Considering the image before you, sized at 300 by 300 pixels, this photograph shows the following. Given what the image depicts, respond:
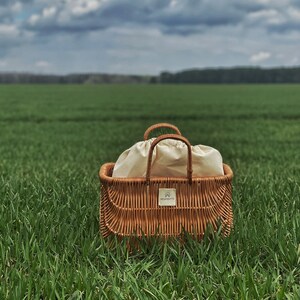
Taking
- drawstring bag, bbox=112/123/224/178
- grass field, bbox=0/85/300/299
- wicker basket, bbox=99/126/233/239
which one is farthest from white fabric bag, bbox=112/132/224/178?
grass field, bbox=0/85/300/299

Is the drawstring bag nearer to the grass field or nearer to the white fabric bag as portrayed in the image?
the white fabric bag

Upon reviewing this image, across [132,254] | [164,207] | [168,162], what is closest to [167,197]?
[164,207]

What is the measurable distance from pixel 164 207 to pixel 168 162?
292 millimetres

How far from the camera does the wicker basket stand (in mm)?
3219

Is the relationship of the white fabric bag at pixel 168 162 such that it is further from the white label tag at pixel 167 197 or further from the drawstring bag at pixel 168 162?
the white label tag at pixel 167 197

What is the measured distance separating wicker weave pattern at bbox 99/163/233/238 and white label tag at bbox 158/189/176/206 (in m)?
0.03

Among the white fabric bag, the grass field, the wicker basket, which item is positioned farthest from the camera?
the white fabric bag

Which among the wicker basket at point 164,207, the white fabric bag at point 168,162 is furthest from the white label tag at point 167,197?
the white fabric bag at point 168,162

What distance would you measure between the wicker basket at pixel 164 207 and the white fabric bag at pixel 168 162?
12cm

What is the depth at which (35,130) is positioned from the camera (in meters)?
15.8

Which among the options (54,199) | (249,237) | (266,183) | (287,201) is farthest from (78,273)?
(266,183)

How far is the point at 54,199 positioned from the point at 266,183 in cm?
219

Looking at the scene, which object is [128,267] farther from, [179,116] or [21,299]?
[179,116]

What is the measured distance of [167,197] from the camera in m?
3.23
